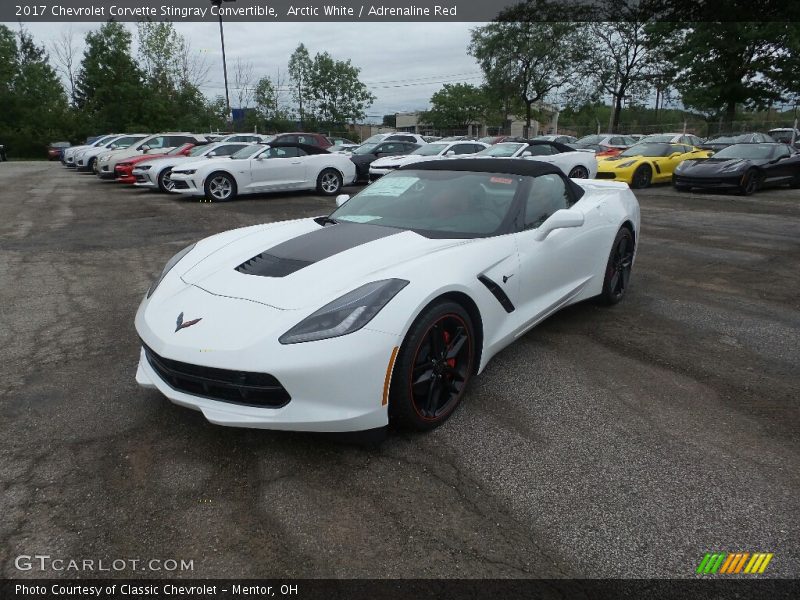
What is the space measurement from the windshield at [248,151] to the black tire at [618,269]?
10472mm

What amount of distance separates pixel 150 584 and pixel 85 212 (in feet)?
37.1

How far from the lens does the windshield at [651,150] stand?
53.1 feet

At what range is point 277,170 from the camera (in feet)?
44.0

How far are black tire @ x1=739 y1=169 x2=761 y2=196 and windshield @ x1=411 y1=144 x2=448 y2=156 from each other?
7.54 m

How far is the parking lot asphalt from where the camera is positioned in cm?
210

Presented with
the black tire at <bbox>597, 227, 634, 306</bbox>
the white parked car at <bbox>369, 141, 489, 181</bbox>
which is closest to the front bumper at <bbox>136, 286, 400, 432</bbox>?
the black tire at <bbox>597, 227, 634, 306</bbox>

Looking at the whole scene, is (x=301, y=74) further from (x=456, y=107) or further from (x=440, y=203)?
(x=440, y=203)

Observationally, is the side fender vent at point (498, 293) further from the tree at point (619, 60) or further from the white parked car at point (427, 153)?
the tree at point (619, 60)

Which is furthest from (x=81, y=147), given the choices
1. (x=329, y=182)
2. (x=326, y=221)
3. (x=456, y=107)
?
(x=456, y=107)

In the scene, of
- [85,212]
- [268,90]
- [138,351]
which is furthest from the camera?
[268,90]

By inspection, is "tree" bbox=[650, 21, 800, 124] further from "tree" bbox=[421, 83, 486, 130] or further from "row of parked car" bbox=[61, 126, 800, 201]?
"tree" bbox=[421, 83, 486, 130]

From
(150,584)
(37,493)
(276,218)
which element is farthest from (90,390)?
(276,218)

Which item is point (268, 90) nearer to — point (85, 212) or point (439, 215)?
point (85, 212)

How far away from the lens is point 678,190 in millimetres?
14828
